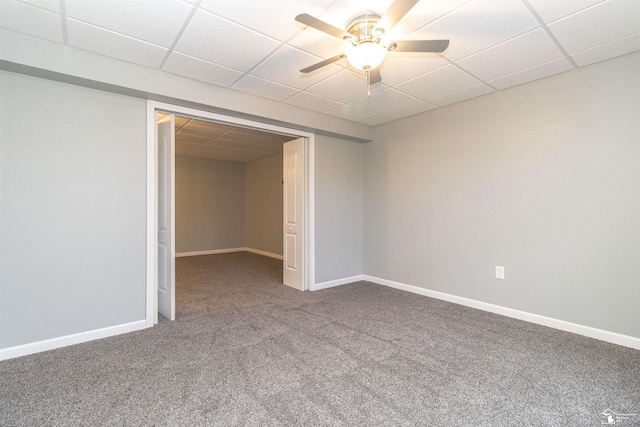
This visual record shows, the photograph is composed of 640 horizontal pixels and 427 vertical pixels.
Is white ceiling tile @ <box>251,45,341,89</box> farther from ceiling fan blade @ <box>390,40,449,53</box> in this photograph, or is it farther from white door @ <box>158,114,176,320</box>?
white door @ <box>158,114,176,320</box>

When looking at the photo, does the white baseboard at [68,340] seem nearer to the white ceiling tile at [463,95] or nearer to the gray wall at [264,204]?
the white ceiling tile at [463,95]

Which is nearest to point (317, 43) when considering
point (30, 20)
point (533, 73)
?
point (30, 20)

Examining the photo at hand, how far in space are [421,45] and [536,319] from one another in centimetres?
291

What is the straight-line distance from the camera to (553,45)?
2439 mm

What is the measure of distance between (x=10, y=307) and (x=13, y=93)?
1.69 m

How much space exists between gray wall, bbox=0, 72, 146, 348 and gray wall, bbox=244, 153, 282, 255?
178 inches

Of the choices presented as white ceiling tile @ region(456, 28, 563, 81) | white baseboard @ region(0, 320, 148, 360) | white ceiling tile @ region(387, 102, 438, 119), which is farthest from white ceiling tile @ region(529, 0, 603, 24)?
white baseboard @ region(0, 320, 148, 360)

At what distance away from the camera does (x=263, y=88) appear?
3277 mm

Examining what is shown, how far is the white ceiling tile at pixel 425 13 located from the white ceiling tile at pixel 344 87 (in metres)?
0.74

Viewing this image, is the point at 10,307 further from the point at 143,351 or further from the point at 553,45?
the point at 553,45

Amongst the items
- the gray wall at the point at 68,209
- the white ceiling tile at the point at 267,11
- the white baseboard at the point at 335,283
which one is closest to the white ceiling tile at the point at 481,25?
the white ceiling tile at the point at 267,11

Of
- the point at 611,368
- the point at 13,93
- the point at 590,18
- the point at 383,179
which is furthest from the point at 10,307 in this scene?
the point at 590,18

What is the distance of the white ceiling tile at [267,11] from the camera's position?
1940 mm

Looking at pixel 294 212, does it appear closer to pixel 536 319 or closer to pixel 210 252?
pixel 536 319
